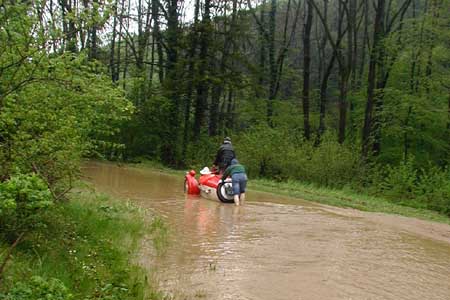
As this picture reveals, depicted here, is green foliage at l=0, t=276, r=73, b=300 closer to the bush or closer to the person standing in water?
the person standing in water

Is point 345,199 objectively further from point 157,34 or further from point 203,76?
point 157,34

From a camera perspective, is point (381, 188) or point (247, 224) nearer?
point (247, 224)

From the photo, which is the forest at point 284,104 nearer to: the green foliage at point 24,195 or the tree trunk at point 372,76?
the tree trunk at point 372,76

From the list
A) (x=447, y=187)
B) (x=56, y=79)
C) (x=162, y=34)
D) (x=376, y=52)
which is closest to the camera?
(x=56, y=79)

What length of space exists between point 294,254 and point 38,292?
525 cm

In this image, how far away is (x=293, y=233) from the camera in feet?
35.9

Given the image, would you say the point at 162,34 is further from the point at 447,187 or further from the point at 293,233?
the point at 293,233

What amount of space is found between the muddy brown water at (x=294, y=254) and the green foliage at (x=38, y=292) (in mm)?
2083

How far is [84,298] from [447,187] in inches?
647

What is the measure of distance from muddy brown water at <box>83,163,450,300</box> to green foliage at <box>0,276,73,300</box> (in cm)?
208

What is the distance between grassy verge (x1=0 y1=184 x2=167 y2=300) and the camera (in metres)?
5.00

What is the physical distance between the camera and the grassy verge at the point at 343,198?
16.4 m

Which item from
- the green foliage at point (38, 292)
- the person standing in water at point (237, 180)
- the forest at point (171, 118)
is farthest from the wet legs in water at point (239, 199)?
the green foliage at point (38, 292)

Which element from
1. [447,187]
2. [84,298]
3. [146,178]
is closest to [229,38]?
[146,178]
